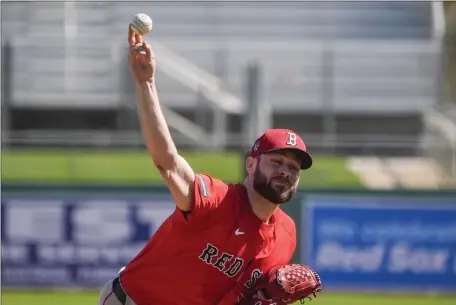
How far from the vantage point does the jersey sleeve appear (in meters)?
4.41

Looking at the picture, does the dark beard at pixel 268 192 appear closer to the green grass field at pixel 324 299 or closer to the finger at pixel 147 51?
the finger at pixel 147 51

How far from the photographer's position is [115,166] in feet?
43.7

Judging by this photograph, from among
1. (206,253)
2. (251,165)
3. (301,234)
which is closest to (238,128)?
(301,234)

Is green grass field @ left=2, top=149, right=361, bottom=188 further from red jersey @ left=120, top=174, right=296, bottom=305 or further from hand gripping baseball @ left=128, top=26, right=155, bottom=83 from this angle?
hand gripping baseball @ left=128, top=26, right=155, bottom=83

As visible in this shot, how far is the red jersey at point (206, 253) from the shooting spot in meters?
4.55

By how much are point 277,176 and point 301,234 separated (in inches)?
244

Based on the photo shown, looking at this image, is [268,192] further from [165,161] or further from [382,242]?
[382,242]

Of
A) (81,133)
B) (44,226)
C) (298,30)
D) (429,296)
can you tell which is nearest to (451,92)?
(298,30)

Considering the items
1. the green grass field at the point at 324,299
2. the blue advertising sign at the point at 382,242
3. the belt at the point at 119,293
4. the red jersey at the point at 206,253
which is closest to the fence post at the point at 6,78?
the green grass field at the point at 324,299

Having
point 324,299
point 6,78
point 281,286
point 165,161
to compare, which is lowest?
point 324,299

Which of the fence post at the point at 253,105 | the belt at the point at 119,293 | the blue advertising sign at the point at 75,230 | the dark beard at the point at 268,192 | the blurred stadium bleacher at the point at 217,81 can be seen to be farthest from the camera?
the blurred stadium bleacher at the point at 217,81

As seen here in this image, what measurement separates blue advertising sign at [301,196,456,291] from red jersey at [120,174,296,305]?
19.5 feet

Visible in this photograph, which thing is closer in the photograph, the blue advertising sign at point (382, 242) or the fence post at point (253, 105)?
the blue advertising sign at point (382, 242)

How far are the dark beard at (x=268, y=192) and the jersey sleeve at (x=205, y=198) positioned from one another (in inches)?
6.7
